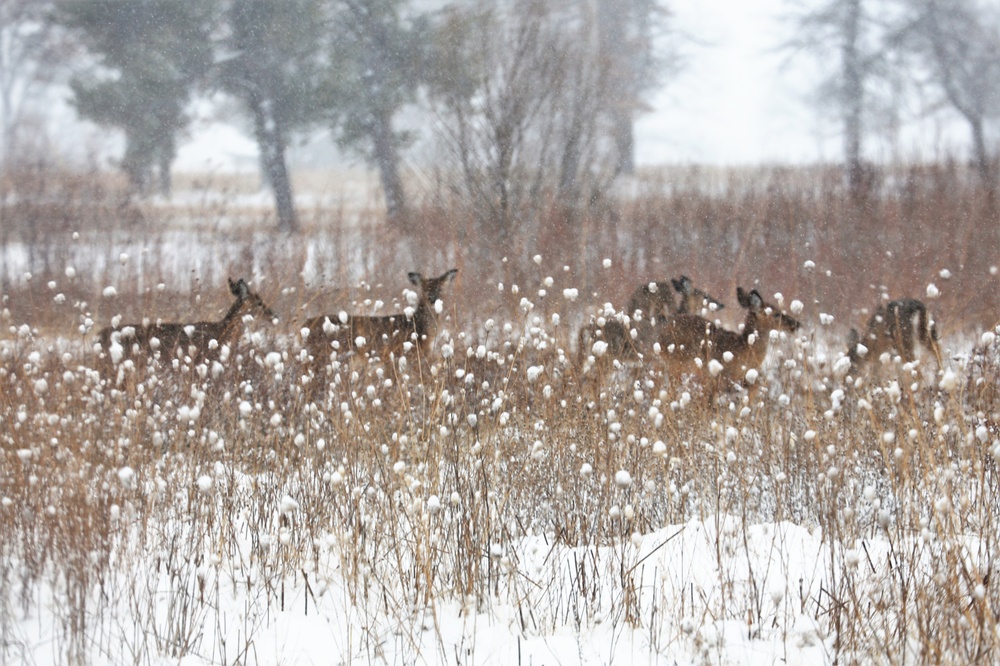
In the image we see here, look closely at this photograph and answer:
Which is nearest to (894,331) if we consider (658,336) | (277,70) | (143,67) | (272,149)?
(658,336)

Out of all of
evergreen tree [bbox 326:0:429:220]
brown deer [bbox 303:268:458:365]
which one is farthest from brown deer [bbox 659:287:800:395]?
evergreen tree [bbox 326:0:429:220]

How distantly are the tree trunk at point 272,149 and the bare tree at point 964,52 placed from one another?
10.0 metres

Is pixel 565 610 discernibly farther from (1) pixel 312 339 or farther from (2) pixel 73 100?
(2) pixel 73 100

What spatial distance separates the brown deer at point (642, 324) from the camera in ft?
18.3

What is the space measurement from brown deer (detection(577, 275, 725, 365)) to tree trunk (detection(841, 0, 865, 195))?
24.7 feet

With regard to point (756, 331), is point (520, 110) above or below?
above

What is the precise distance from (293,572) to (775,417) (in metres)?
2.83

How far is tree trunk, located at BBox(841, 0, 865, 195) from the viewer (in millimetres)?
13664

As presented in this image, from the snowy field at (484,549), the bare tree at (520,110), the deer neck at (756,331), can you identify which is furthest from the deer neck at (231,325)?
the bare tree at (520,110)

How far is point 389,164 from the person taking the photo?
12.7m

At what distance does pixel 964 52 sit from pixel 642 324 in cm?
1067

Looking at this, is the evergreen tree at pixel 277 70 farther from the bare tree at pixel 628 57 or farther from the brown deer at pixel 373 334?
the brown deer at pixel 373 334

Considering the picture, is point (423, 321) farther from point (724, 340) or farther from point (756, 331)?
point (756, 331)

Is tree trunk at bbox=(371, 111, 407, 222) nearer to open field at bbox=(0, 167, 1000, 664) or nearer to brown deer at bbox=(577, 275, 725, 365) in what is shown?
brown deer at bbox=(577, 275, 725, 365)
